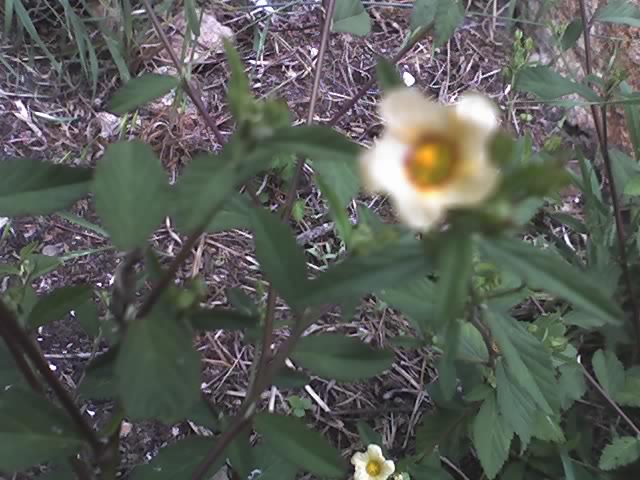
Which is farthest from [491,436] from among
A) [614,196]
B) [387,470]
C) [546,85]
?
[546,85]

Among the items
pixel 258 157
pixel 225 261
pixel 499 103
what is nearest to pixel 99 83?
pixel 225 261

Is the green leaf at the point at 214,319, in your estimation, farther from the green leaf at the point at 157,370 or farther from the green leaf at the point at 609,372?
the green leaf at the point at 609,372

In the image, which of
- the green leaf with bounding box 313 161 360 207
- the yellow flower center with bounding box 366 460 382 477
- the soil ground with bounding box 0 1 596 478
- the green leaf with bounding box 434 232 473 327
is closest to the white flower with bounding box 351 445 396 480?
the yellow flower center with bounding box 366 460 382 477

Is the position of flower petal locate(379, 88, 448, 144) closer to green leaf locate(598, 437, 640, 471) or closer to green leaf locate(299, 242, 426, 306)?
green leaf locate(299, 242, 426, 306)

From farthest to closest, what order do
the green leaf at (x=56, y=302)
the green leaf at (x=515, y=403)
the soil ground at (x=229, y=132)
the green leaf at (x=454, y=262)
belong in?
the soil ground at (x=229, y=132) → the green leaf at (x=515, y=403) → the green leaf at (x=56, y=302) → the green leaf at (x=454, y=262)

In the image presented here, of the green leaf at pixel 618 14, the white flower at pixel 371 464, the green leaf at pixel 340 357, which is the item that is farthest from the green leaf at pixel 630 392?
the green leaf at pixel 340 357

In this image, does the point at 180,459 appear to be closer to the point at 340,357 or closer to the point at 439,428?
the point at 340,357
